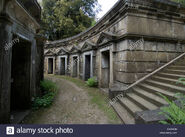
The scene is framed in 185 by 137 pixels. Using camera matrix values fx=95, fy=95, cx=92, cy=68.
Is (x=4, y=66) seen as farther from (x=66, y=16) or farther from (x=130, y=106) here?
(x=66, y=16)

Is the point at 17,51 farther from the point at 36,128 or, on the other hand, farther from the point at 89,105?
the point at 89,105

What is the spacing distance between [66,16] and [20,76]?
→ 14.9m

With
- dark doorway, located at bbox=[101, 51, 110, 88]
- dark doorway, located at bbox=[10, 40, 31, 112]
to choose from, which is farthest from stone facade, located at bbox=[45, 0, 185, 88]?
dark doorway, located at bbox=[10, 40, 31, 112]

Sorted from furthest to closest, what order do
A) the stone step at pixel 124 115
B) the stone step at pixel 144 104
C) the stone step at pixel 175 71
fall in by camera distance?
the stone step at pixel 175 71
the stone step at pixel 144 104
the stone step at pixel 124 115

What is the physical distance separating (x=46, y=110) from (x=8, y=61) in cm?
228

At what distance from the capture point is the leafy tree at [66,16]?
14562mm

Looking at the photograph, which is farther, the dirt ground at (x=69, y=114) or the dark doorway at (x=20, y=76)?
the dark doorway at (x=20, y=76)

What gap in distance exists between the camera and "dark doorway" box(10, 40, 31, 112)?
3736 millimetres

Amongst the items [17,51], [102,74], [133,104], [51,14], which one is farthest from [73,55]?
[51,14]

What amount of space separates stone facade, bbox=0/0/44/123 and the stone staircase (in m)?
3.46

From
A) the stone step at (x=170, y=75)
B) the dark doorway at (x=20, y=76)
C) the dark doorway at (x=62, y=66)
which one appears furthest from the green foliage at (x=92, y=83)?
the dark doorway at (x=62, y=66)

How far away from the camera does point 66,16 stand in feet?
51.2

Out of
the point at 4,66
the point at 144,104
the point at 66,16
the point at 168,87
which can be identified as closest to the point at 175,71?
the point at 168,87

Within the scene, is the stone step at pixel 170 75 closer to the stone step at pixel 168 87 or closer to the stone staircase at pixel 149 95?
the stone staircase at pixel 149 95
